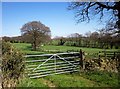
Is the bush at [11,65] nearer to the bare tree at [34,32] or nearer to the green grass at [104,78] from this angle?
the green grass at [104,78]

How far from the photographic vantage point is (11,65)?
7.66 metres

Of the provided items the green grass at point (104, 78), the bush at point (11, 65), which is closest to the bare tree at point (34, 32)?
the green grass at point (104, 78)

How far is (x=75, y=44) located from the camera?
185 feet

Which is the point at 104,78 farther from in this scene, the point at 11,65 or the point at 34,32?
the point at 34,32

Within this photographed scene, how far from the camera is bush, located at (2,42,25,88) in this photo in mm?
7379

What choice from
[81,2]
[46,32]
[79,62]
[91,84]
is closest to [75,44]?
[46,32]

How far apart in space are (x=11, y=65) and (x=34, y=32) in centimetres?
4042

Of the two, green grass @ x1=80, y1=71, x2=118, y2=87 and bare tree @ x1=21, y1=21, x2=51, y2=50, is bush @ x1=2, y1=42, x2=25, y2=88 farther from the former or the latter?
bare tree @ x1=21, y1=21, x2=51, y2=50

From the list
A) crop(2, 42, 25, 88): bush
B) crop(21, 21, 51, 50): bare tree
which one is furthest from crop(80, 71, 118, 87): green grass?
crop(21, 21, 51, 50): bare tree

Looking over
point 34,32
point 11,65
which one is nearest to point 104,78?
point 11,65

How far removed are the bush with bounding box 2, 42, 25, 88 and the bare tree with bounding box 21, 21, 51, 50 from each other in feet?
130

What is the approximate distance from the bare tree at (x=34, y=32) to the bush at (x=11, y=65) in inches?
1562

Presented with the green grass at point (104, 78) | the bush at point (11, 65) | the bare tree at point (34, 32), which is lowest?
the green grass at point (104, 78)

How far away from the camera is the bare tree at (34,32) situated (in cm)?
4781
